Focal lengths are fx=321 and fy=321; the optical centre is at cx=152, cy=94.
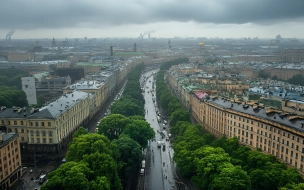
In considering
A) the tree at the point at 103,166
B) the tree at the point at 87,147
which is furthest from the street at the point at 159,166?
the tree at the point at 87,147

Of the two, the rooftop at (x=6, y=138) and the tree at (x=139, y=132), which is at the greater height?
the rooftop at (x=6, y=138)

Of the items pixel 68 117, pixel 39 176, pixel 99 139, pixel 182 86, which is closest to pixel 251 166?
pixel 99 139

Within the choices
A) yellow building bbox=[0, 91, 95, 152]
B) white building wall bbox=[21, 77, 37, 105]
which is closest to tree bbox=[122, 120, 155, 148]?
yellow building bbox=[0, 91, 95, 152]

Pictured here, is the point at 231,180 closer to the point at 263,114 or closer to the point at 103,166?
the point at 103,166

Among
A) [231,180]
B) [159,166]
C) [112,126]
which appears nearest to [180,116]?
[112,126]

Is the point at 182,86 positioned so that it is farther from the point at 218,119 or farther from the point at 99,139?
the point at 99,139

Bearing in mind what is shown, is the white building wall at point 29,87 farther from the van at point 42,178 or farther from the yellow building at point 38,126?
the van at point 42,178

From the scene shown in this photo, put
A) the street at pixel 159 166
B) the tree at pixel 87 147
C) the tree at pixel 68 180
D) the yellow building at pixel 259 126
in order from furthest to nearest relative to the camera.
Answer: the street at pixel 159 166 < the yellow building at pixel 259 126 < the tree at pixel 87 147 < the tree at pixel 68 180
